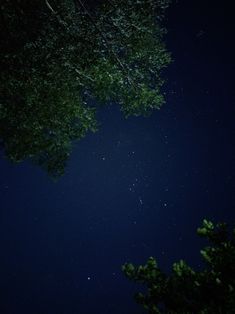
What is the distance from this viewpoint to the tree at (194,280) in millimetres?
4859

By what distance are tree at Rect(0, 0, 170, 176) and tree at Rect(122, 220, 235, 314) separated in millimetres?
4628

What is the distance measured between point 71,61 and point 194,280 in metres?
5.47

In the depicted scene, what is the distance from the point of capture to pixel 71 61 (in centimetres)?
820

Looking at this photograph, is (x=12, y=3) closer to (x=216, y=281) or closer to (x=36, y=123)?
(x=36, y=123)

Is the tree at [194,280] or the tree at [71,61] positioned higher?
the tree at [71,61]

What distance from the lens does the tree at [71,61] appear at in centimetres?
800

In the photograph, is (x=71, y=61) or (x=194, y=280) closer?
(x=194, y=280)

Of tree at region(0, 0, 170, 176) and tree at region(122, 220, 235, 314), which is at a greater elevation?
tree at region(0, 0, 170, 176)

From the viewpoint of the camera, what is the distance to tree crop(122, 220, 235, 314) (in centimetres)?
486

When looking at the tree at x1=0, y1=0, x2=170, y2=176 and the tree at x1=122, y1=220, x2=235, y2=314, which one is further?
the tree at x1=0, y1=0, x2=170, y2=176

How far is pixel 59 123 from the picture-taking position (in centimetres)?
917

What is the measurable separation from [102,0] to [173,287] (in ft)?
21.7

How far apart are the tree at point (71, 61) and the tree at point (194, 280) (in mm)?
4628

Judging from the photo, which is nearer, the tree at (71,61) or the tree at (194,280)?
the tree at (194,280)
